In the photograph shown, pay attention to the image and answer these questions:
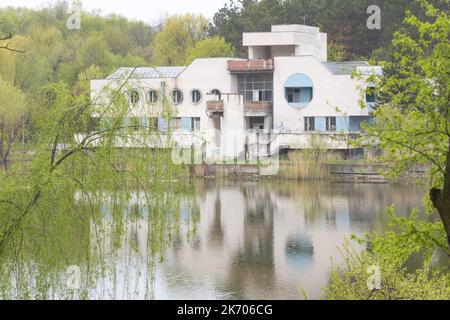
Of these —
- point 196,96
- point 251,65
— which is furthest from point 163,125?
point 196,96

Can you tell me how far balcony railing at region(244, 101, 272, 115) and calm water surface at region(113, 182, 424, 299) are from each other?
763 cm

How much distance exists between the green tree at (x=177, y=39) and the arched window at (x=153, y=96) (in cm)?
4848

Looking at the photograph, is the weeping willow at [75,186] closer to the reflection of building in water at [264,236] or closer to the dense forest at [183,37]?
the reflection of building in water at [264,236]

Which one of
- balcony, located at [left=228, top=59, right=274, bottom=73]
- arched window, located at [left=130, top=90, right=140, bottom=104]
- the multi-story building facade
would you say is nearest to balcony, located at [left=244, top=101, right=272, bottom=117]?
the multi-story building facade

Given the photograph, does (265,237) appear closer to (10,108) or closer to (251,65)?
(10,108)

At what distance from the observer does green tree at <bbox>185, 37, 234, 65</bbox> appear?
189 feet

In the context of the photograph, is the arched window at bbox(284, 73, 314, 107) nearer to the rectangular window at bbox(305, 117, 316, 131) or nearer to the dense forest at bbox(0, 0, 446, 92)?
the rectangular window at bbox(305, 117, 316, 131)

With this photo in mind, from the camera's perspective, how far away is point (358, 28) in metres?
58.2

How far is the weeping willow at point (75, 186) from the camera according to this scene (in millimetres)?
12141

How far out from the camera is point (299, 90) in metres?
47.9

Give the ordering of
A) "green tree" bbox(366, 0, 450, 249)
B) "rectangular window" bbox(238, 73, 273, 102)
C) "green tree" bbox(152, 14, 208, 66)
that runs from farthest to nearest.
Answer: "green tree" bbox(152, 14, 208, 66) < "rectangular window" bbox(238, 73, 273, 102) < "green tree" bbox(366, 0, 450, 249)

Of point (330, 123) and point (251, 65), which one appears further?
point (251, 65)

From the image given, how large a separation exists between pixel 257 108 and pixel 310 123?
2667mm

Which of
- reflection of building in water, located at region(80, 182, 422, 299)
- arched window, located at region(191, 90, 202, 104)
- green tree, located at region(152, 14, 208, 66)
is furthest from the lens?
green tree, located at region(152, 14, 208, 66)
